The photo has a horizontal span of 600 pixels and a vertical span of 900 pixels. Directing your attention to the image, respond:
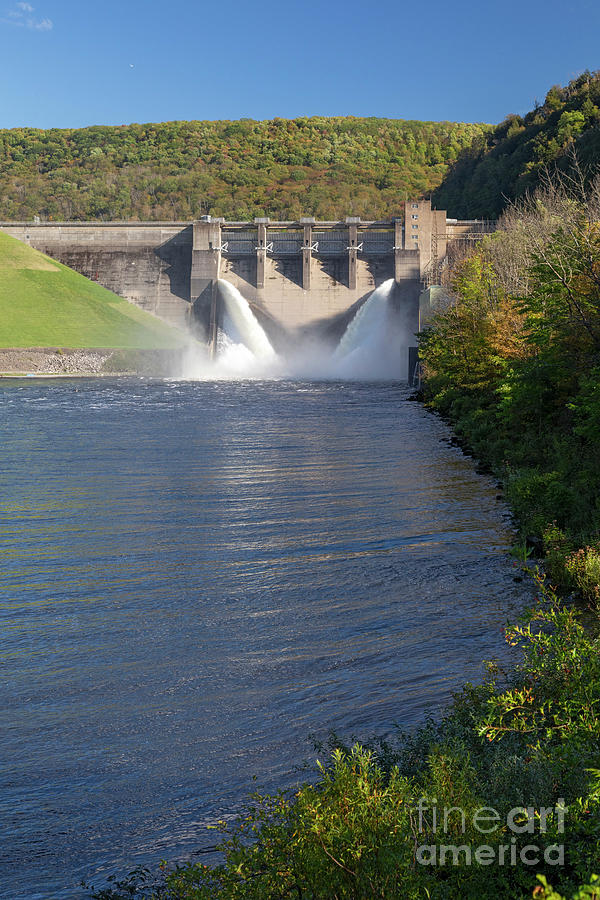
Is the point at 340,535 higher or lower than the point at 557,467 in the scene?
lower

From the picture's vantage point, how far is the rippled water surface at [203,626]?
693 centimetres

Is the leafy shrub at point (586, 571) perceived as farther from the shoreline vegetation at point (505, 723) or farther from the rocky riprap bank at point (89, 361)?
the rocky riprap bank at point (89, 361)

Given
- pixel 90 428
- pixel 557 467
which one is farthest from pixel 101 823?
pixel 90 428

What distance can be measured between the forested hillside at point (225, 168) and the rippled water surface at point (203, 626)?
112 metres

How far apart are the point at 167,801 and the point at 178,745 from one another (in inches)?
34.0

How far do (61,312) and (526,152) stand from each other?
4992cm

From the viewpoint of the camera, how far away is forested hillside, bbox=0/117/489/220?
133750 millimetres

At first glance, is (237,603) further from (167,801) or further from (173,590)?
(167,801)

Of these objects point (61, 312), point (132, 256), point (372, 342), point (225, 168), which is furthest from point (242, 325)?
point (225, 168)

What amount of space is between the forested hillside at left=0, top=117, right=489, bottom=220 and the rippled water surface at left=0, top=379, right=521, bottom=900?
368ft

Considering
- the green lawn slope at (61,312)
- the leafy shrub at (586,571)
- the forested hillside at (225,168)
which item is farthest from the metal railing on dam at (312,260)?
the leafy shrub at (586,571)

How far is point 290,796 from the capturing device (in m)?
6.80

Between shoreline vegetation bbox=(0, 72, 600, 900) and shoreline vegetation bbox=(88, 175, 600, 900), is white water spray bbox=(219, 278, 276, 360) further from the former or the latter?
shoreline vegetation bbox=(88, 175, 600, 900)

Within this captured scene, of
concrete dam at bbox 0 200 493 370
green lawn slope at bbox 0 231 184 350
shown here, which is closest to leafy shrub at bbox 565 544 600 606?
green lawn slope at bbox 0 231 184 350
